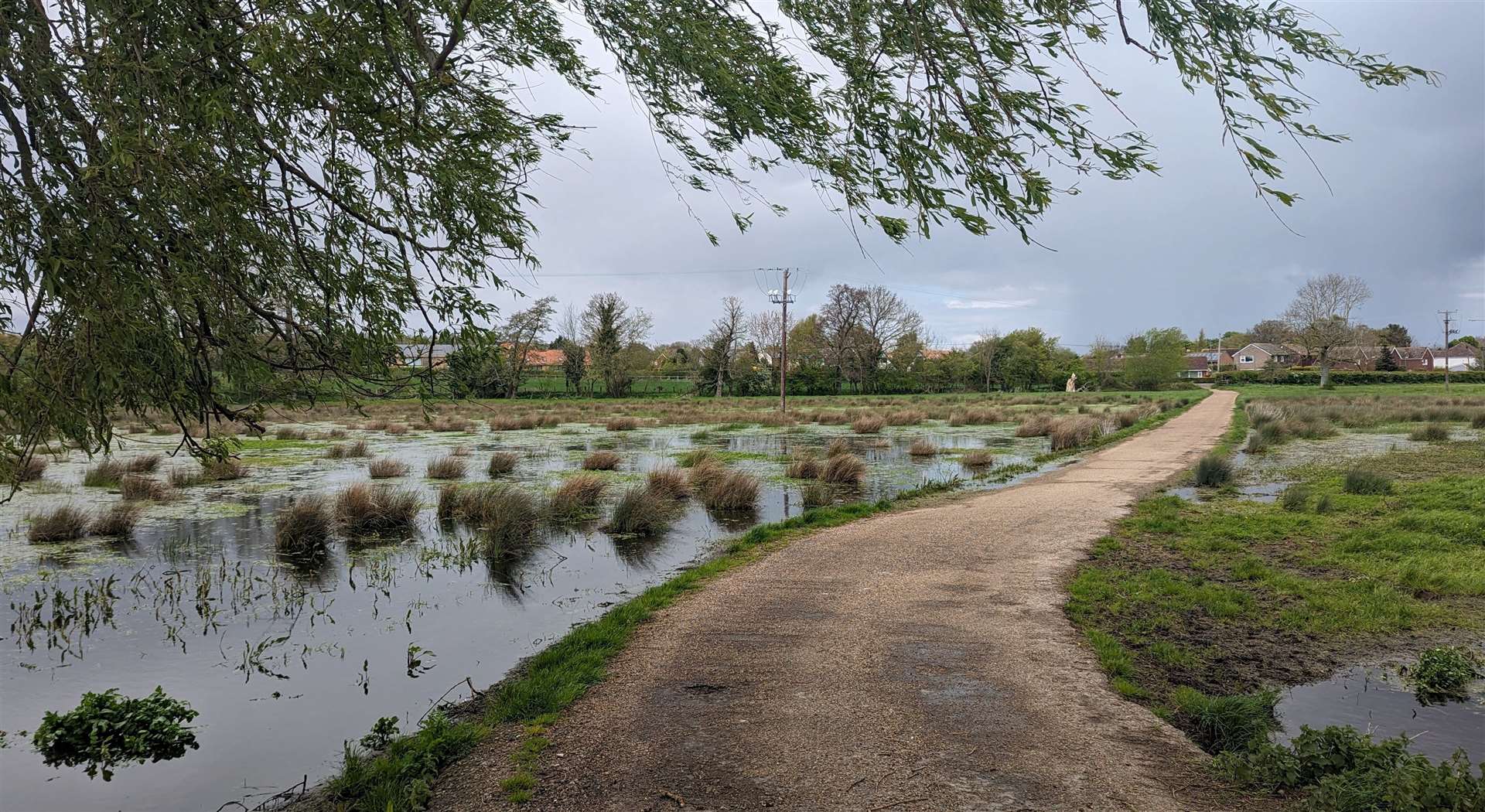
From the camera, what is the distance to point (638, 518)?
12.2 meters

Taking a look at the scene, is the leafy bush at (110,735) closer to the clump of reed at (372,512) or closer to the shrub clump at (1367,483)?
the clump of reed at (372,512)

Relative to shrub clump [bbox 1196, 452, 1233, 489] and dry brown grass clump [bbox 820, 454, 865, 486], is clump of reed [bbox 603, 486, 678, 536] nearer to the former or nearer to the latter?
dry brown grass clump [bbox 820, 454, 865, 486]

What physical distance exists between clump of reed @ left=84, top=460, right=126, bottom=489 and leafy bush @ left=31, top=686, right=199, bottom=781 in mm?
12629

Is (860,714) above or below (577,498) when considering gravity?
below

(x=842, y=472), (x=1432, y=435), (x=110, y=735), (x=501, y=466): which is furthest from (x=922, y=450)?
(x=110, y=735)

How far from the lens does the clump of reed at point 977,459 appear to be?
65.2 feet

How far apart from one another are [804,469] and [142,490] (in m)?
12.7

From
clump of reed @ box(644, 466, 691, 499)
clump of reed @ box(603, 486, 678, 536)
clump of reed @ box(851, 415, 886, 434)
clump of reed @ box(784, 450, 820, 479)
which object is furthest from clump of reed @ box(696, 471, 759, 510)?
clump of reed @ box(851, 415, 886, 434)

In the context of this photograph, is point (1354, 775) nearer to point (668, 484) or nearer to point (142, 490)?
point (668, 484)

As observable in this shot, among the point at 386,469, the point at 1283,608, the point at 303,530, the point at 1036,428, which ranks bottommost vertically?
the point at 1283,608

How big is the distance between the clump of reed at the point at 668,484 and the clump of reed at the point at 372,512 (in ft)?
13.6

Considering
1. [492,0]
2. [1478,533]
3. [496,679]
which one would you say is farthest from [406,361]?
[1478,533]

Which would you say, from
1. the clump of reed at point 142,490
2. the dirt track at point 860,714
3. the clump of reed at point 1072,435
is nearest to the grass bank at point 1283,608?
the dirt track at point 860,714

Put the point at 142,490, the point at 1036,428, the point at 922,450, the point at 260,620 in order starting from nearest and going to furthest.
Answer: the point at 260,620
the point at 142,490
the point at 922,450
the point at 1036,428
